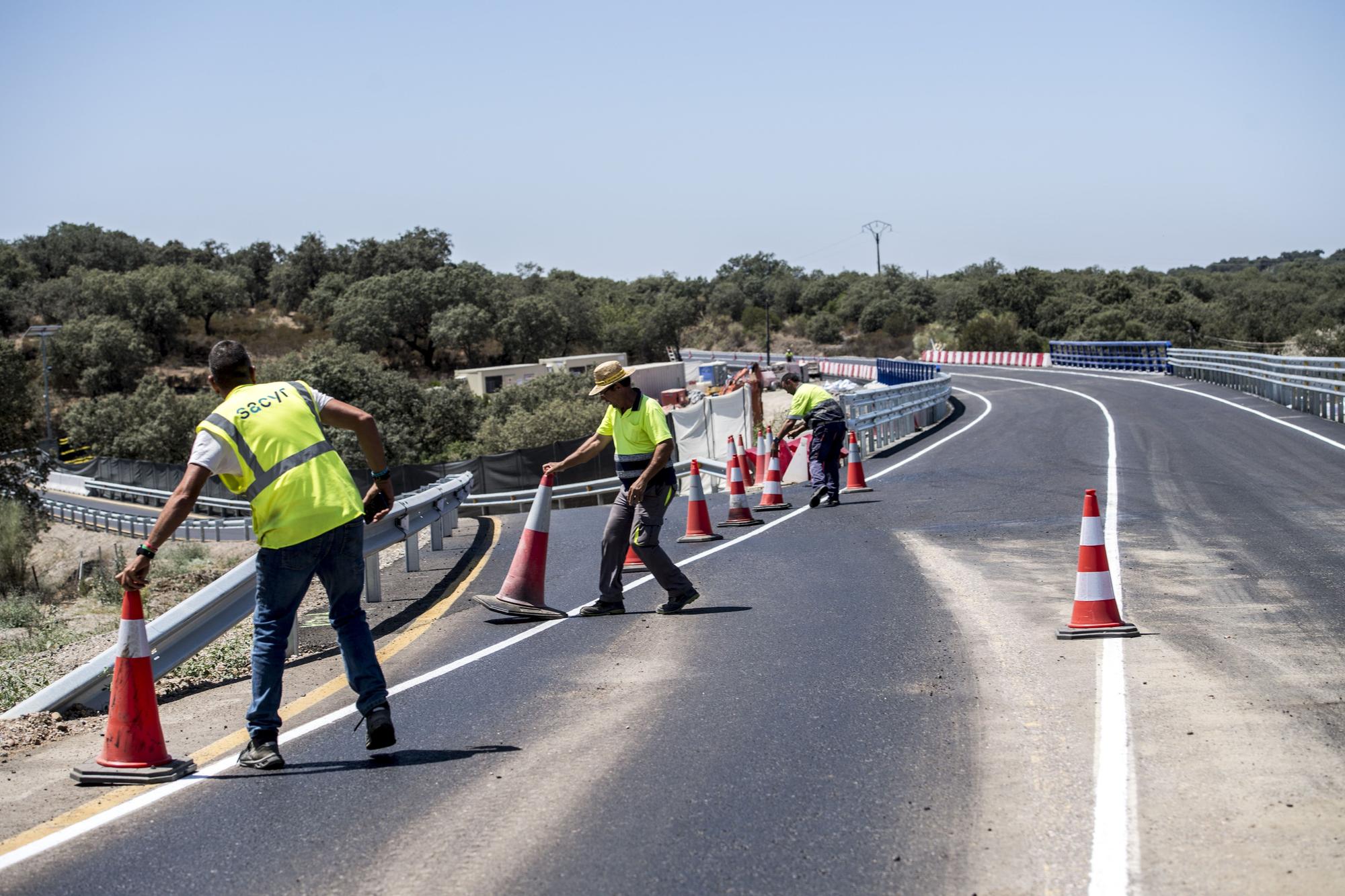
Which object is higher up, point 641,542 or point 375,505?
point 375,505

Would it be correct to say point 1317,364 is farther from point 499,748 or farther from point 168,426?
A: point 168,426

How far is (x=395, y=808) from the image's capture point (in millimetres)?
5234

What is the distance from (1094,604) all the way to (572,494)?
943 inches

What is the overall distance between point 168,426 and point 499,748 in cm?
6688

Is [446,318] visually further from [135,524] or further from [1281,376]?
[1281,376]

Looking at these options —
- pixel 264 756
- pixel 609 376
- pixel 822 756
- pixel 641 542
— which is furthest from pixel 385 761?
pixel 609 376

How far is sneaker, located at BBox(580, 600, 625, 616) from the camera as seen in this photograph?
990 cm

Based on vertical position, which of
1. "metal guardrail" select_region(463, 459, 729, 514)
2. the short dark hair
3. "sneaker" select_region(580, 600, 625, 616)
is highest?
the short dark hair

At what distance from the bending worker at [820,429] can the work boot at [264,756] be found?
10.9 m

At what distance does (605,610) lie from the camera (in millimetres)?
9914

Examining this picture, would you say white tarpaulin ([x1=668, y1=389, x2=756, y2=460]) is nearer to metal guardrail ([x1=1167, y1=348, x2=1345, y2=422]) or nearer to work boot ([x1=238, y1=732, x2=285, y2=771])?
metal guardrail ([x1=1167, y1=348, x2=1345, y2=422])

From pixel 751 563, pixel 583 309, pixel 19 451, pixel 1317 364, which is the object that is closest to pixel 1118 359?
pixel 1317 364

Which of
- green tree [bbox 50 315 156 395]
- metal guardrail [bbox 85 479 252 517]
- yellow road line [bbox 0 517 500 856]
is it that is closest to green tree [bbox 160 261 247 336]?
green tree [bbox 50 315 156 395]

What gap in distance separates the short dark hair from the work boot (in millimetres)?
1636
